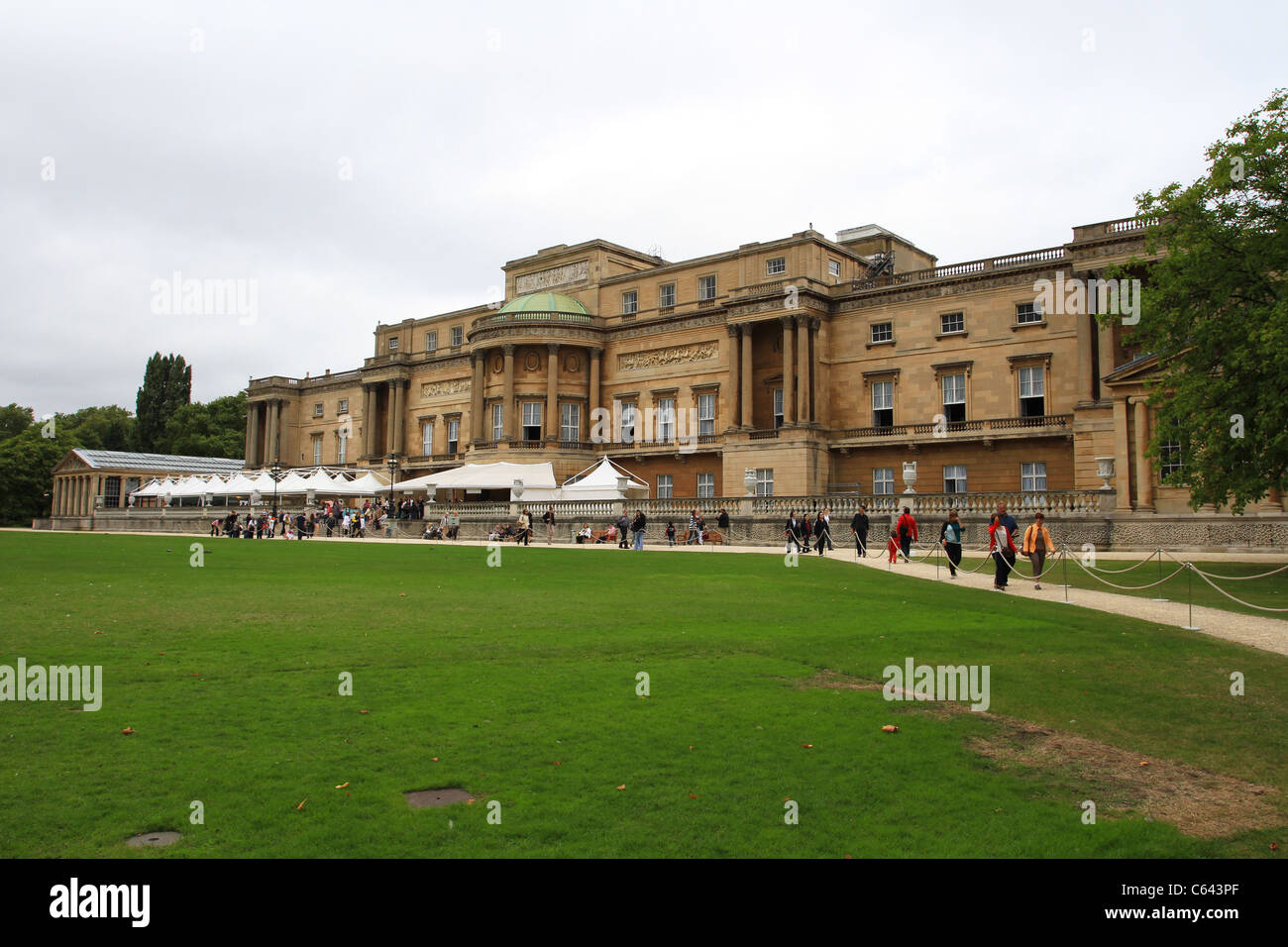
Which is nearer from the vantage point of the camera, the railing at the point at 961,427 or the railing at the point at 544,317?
the railing at the point at 961,427

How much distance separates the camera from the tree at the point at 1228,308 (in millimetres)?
22094

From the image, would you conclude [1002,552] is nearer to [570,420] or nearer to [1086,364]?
[1086,364]

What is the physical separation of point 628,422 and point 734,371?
379 inches

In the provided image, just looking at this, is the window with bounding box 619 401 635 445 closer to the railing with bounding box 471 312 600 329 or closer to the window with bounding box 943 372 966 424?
the railing with bounding box 471 312 600 329

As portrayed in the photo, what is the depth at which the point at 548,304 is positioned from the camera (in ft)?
206

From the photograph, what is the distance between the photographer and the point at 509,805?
5.91 m

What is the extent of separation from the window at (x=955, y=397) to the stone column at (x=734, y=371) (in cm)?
1139

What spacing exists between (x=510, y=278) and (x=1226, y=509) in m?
51.6

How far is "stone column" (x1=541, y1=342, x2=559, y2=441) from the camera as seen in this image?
6050 centimetres

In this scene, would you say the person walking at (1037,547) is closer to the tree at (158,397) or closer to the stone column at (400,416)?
the stone column at (400,416)

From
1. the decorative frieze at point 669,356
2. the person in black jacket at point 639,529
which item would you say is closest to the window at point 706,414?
the decorative frieze at point 669,356

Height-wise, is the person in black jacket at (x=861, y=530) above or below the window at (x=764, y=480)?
below
